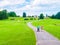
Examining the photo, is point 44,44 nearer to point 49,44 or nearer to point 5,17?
point 49,44

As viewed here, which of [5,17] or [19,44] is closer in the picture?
[19,44]

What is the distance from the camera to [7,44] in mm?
16281

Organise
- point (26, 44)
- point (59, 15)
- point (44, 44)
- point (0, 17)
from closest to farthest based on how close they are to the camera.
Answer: point (44, 44), point (26, 44), point (0, 17), point (59, 15)

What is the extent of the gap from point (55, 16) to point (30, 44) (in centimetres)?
15409

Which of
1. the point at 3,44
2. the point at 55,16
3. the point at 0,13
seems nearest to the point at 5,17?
the point at 0,13

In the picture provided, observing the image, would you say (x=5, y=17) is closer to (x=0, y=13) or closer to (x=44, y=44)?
(x=0, y=13)

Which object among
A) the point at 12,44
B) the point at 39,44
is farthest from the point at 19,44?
the point at 39,44

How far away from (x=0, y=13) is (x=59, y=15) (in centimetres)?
4801

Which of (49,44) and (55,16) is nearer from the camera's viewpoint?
(49,44)

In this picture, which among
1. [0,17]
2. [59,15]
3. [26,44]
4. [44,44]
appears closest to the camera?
[44,44]

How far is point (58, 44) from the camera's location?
51.1 ft

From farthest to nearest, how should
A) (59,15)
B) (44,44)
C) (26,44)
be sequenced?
(59,15)
(26,44)
(44,44)

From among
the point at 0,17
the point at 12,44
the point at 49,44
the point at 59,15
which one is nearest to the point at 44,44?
the point at 49,44

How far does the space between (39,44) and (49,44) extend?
0.76 meters
